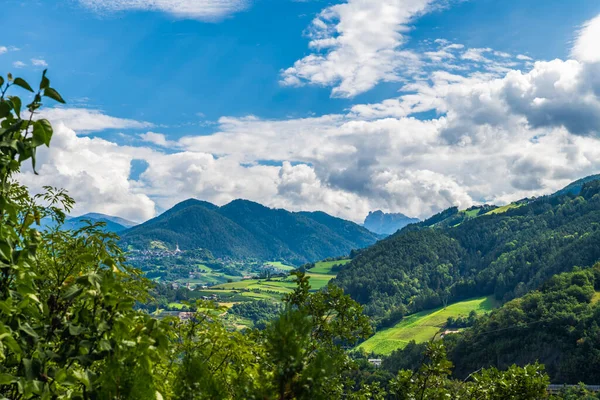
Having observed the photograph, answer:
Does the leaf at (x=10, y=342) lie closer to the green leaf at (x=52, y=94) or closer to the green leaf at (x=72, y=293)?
the green leaf at (x=72, y=293)

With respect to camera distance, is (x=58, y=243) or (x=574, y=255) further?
(x=574, y=255)

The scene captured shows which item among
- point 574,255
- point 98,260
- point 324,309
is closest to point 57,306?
point 98,260

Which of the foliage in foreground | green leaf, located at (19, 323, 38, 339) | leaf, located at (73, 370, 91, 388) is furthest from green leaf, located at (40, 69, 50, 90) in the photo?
leaf, located at (73, 370, 91, 388)

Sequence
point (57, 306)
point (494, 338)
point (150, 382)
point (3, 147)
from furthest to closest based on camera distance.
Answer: point (494, 338) → point (57, 306) → point (3, 147) → point (150, 382)

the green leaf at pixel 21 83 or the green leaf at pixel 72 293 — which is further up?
the green leaf at pixel 21 83

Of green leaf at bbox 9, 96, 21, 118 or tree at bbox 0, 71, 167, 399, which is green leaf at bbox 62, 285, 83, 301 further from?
green leaf at bbox 9, 96, 21, 118

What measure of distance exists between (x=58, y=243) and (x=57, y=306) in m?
3.17

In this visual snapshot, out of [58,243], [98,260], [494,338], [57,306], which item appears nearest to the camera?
[57,306]

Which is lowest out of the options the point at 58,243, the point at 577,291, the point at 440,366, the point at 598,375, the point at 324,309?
the point at 598,375

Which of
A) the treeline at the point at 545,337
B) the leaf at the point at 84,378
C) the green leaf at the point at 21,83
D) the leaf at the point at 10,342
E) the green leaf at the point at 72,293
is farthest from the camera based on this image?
the treeline at the point at 545,337

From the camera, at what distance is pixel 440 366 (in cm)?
1011

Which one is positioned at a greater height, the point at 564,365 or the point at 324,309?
the point at 324,309

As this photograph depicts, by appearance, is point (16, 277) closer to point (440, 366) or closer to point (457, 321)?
point (440, 366)

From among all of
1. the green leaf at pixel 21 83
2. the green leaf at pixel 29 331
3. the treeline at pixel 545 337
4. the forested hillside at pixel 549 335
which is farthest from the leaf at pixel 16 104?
the forested hillside at pixel 549 335
